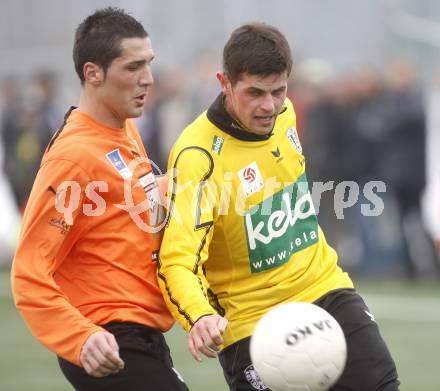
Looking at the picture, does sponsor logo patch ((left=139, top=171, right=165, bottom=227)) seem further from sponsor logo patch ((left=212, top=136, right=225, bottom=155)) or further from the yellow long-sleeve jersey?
sponsor logo patch ((left=212, top=136, right=225, bottom=155))

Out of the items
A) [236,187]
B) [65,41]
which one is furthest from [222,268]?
[65,41]

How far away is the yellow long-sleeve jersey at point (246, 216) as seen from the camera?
5691 mm

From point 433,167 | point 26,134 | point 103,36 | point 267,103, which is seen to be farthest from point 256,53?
point 26,134

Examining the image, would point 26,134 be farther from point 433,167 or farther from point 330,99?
point 433,167

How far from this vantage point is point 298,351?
5188 mm

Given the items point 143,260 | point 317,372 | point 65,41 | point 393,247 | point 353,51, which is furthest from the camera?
point 65,41

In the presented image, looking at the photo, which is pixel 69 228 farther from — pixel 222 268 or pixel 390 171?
pixel 390 171

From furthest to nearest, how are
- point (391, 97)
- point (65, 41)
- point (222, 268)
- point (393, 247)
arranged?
point (65, 41), point (393, 247), point (391, 97), point (222, 268)

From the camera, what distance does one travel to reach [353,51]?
1644 cm

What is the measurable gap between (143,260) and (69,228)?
1.44 feet

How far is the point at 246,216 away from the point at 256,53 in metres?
0.84

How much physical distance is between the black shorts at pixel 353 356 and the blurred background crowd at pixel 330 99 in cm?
825

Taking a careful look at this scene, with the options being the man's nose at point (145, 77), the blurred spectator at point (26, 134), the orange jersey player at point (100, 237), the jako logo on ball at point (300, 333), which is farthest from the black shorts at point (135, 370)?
the blurred spectator at point (26, 134)

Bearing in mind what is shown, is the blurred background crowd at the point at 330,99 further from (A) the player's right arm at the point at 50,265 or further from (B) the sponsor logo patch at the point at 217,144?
(A) the player's right arm at the point at 50,265
